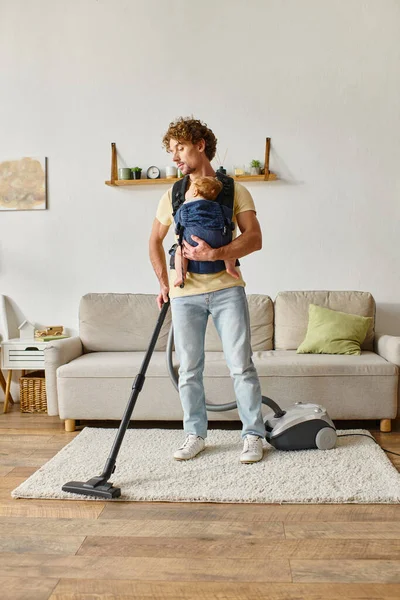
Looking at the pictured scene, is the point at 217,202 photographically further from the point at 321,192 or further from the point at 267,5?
the point at 267,5

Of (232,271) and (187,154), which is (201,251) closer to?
(232,271)

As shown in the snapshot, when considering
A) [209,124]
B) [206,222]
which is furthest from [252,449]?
[209,124]

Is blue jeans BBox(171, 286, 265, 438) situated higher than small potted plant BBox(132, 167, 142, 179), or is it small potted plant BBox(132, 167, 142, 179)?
small potted plant BBox(132, 167, 142, 179)

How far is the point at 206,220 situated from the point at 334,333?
1.33m

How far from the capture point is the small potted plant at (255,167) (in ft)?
12.8

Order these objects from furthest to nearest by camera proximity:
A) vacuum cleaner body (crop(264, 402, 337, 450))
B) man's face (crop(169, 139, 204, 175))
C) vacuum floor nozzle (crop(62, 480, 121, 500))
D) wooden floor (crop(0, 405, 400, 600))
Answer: vacuum cleaner body (crop(264, 402, 337, 450)) < man's face (crop(169, 139, 204, 175)) < vacuum floor nozzle (crop(62, 480, 121, 500)) < wooden floor (crop(0, 405, 400, 600))

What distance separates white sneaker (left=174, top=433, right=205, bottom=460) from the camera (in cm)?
269

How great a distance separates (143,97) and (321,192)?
131 centimetres

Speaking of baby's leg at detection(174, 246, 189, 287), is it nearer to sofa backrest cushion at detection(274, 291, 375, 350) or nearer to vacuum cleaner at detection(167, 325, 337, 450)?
vacuum cleaner at detection(167, 325, 337, 450)

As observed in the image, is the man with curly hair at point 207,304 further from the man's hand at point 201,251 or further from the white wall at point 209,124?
the white wall at point 209,124

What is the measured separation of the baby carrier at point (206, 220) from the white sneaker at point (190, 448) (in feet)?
2.44

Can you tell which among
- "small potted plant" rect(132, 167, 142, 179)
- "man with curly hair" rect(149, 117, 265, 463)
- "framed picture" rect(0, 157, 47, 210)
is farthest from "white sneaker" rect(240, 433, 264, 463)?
"framed picture" rect(0, 157, 47, 210)

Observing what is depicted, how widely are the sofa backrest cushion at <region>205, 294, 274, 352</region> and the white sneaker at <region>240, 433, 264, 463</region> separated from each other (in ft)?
3.63

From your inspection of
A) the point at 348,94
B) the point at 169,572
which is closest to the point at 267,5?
the point at 348,94
